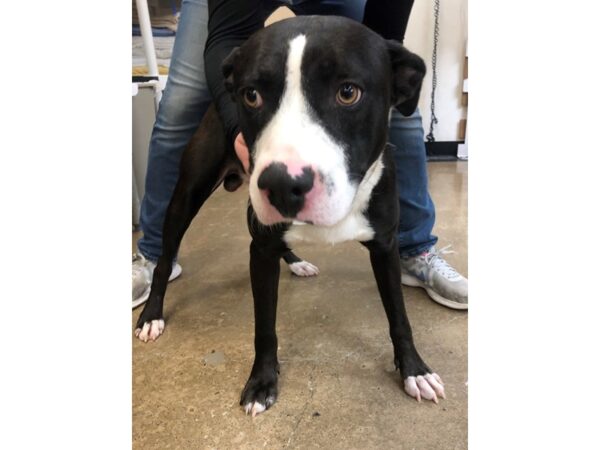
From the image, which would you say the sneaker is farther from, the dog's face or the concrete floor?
the dog's face

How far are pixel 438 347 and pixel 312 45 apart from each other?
993 millimetres

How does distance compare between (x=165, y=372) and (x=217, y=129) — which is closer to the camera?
(x=165, y=372)

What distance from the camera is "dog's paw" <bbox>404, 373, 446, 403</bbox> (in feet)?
4.10

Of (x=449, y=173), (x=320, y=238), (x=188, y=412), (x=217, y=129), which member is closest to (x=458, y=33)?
(x=449, y=173)

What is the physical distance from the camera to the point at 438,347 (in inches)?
58.4

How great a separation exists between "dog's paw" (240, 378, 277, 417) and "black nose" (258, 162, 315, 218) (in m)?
0.60

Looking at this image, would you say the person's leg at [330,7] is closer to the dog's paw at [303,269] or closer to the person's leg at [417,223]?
the person's leg at [417,223]

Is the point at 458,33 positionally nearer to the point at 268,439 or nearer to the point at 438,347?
the point at 438,347

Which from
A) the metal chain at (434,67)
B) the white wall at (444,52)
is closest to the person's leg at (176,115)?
the white wall at (444,52)

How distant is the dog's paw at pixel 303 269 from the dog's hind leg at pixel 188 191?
0.52 meters

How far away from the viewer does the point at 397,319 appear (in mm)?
1352

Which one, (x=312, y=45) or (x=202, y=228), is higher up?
(x=312, y=45)

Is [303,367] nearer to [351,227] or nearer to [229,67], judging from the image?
[351,227]

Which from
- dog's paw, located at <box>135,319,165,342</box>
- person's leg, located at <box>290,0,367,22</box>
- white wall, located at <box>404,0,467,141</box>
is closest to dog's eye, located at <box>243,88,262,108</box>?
person's leg, located at <box>290,0,367,22</box>
